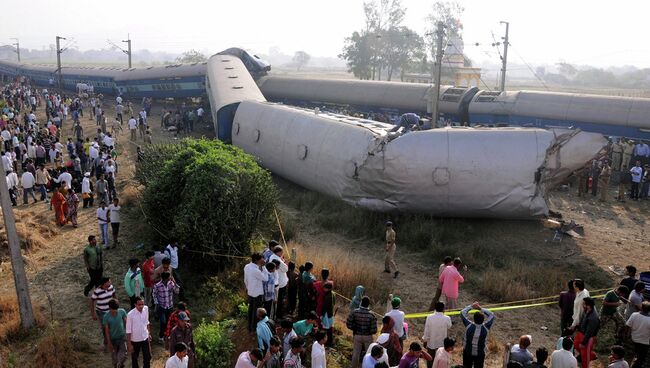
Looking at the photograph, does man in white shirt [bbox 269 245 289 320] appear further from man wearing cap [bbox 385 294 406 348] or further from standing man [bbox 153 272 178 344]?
man wearing cap [bbox 385 294 406 348]

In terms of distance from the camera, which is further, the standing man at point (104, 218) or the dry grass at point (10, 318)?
the standing man at point (104, 218)

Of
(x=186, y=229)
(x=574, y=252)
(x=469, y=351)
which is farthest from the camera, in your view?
(x=574, y=252)

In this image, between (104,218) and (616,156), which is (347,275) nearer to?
(104,218)

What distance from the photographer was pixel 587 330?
348 inches

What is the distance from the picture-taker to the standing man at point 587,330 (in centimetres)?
880

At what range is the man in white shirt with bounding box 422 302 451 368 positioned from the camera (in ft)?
28.1

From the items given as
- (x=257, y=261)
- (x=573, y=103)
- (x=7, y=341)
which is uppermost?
(x=573, y=103)

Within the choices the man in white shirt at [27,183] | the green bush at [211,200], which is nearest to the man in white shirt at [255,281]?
the green bush at [211,200]

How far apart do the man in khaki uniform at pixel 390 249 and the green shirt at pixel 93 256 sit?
6128 mm

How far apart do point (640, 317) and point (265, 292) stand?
6.00m

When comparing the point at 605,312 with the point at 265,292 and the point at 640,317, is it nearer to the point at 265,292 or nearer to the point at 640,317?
the point at 640,317

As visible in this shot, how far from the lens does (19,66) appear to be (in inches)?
2357

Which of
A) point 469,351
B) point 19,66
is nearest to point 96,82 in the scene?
point 19,66

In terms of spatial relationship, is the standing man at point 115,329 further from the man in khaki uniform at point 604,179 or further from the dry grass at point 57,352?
the man in khaki uniform at point 604,179
